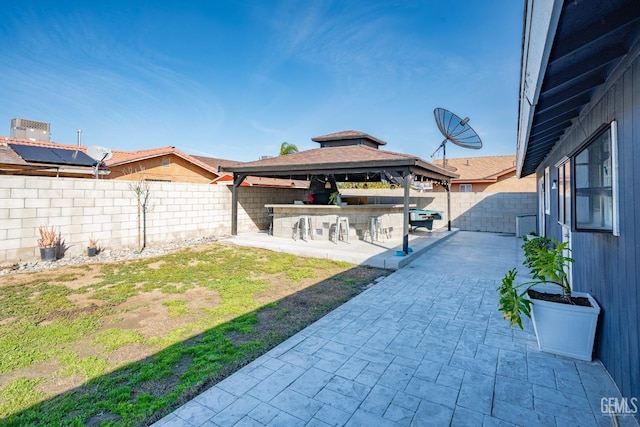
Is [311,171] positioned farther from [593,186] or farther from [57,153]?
[57,153]

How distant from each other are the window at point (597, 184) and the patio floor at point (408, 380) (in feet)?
4.49

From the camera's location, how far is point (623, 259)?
226 cm

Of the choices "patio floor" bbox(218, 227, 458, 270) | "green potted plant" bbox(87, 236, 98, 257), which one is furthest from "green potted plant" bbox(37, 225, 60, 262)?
"patio floor" bbox(218, 227, 458, 270)

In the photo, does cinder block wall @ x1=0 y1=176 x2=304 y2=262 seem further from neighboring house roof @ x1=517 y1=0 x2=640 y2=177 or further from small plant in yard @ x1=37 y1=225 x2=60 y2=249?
neighboring house roof @ x1=517 y1=0 x2=640 y2=177

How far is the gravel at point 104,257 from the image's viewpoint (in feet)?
20.1

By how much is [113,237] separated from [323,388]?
7.89 metres

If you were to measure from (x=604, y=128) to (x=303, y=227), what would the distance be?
8148 millimetres

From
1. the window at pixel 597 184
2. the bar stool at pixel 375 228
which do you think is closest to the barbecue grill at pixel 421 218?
the bar stool at pixel 375 228

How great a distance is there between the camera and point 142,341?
334 cm

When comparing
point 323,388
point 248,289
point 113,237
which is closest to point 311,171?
point 248,289

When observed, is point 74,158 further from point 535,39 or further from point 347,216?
point 535,39

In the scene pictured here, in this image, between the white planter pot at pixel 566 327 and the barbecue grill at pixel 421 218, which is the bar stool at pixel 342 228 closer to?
the barbecue grill at pixel 421 218

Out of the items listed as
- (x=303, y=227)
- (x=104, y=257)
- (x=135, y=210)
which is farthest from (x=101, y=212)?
(x=303, y=227)

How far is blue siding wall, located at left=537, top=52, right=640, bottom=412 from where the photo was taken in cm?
202
